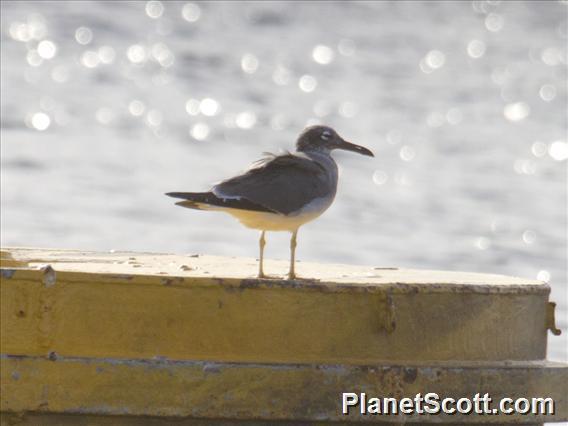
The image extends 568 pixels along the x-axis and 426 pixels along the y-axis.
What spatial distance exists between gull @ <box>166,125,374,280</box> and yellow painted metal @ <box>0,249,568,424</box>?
42 centimetres

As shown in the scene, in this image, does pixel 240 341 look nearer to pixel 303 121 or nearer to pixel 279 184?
pixel 279 184

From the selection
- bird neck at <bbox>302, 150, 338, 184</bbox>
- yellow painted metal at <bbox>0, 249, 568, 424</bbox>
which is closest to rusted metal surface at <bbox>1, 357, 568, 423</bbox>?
yellow painted metal at <bbox>0, 249, 568, 424</bbox>

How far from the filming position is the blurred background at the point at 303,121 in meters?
19.1

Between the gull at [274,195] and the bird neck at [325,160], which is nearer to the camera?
the gull at [274,195]

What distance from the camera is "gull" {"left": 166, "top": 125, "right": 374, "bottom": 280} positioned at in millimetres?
7832

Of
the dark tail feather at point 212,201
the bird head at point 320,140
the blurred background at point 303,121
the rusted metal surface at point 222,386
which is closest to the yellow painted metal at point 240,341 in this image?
the rusted metal surface at point 222,386

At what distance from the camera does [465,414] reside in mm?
7465

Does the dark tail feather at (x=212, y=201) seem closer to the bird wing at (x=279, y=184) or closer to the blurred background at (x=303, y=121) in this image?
the bird wing at (x=279, y=184)

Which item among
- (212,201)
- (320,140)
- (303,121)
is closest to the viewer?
(212,201)

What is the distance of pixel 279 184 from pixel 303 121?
21.2m

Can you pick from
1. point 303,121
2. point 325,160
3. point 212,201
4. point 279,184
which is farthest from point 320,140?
point 303,121

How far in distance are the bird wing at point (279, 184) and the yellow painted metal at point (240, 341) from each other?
54cm

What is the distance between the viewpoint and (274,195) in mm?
7980

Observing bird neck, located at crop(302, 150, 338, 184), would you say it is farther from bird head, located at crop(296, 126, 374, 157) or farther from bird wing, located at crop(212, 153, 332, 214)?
bird wing, located at crop(212, 153, 332, 214)
